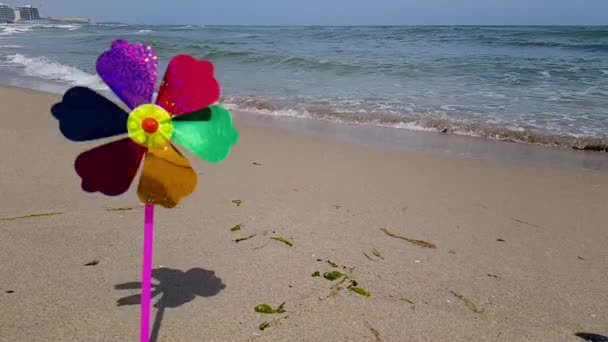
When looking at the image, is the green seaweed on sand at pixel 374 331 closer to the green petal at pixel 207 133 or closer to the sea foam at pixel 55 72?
the green petal at pixel 207 133

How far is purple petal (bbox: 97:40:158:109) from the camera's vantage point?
1473 mm

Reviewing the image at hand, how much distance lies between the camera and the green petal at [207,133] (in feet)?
4.91

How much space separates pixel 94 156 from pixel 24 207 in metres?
1.89

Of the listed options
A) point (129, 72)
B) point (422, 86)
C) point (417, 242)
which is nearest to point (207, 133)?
point (129, 72)

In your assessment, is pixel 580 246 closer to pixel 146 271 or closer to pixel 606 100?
pixel 146 271

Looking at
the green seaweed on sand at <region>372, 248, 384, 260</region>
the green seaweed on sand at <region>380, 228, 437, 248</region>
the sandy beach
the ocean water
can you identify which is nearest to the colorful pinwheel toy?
the sandy beach

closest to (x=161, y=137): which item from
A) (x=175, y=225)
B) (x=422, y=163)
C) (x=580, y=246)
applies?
(x=175, y=225)

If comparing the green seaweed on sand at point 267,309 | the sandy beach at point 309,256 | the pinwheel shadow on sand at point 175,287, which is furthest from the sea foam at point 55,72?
the green seaweed on sand at point 267,309

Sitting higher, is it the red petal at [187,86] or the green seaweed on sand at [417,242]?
the red petal at [187,86]

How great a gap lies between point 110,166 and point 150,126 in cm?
22

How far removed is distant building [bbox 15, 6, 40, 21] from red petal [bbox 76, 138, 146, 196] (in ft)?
306

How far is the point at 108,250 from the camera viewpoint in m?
2.53

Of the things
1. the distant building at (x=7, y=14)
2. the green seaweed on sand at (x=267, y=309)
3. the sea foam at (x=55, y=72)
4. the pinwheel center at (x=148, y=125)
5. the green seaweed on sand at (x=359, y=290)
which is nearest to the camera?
the pinwheel center at (x=148, y=125)

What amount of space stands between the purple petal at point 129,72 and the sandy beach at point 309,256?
977mm
